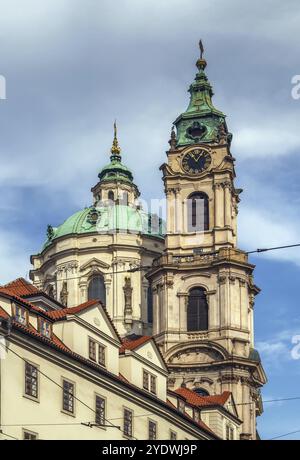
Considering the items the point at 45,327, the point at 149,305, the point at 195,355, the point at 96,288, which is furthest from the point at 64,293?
the point at 45,327

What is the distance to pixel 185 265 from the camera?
349ft

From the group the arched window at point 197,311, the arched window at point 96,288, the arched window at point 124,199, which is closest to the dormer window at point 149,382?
the arched window at point 197,311

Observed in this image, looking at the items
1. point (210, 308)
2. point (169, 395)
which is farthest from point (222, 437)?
point (210, 308)

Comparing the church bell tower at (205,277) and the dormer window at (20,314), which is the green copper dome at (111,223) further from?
the dormer window at (20,314)

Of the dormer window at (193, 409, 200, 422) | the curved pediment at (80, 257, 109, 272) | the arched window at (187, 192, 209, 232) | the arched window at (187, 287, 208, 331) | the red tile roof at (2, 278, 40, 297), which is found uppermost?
the arched window at (187, 192, 209, 232)

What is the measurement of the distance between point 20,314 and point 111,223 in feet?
223

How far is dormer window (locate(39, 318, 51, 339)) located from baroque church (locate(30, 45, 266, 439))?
3605cm

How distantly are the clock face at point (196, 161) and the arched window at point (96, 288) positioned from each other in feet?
49.2

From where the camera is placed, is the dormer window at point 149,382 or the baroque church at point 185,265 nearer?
the dormer window at point 149,382

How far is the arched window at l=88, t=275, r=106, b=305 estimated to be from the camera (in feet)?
387

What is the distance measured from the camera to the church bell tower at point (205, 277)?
102 meters

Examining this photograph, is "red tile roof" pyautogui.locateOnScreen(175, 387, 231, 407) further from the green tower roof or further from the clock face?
the green tower roof

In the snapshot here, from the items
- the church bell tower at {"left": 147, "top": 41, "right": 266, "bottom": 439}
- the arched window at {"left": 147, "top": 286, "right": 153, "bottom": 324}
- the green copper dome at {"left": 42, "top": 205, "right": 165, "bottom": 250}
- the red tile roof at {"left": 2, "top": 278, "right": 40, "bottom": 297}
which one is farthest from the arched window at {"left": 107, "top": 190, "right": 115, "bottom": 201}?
the red tile roof at {"left": 2, "top": 278, "right": 40, "bottom": 297}
